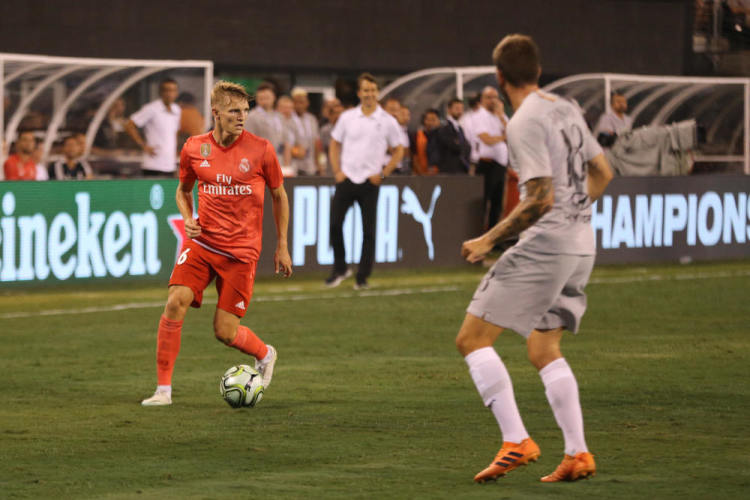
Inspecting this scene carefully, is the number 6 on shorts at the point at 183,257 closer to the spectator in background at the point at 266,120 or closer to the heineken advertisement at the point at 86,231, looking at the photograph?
the heineken advertisement at the point at 86,231

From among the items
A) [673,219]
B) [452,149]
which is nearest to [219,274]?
[452,149]

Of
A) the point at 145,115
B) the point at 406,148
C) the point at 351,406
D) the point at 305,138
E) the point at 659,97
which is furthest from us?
the point at 659,97

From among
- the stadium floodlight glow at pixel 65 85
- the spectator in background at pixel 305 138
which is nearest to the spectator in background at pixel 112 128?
the stadium floodlight glow at pixel 65 85

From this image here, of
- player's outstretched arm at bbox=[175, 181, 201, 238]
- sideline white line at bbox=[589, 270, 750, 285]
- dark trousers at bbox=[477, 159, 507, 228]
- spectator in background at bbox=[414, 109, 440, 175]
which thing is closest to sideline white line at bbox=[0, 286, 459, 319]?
→ sideline white line at bbox=[589, 270, 750, 285]

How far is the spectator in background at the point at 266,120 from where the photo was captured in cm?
1730

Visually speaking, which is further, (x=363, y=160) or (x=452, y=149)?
(x=452, y=149)

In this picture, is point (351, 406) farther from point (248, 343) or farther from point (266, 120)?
point (266, 120)

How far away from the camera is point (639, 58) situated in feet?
113

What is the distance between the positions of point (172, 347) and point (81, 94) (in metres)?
9.17

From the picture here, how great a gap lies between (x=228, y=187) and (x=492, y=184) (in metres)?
10.0

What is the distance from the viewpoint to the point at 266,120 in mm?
17453

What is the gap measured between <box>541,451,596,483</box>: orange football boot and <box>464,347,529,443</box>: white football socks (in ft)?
0.70

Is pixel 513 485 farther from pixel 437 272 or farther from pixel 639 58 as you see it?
pixel 639 58

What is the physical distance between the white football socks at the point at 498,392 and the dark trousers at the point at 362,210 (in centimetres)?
924
